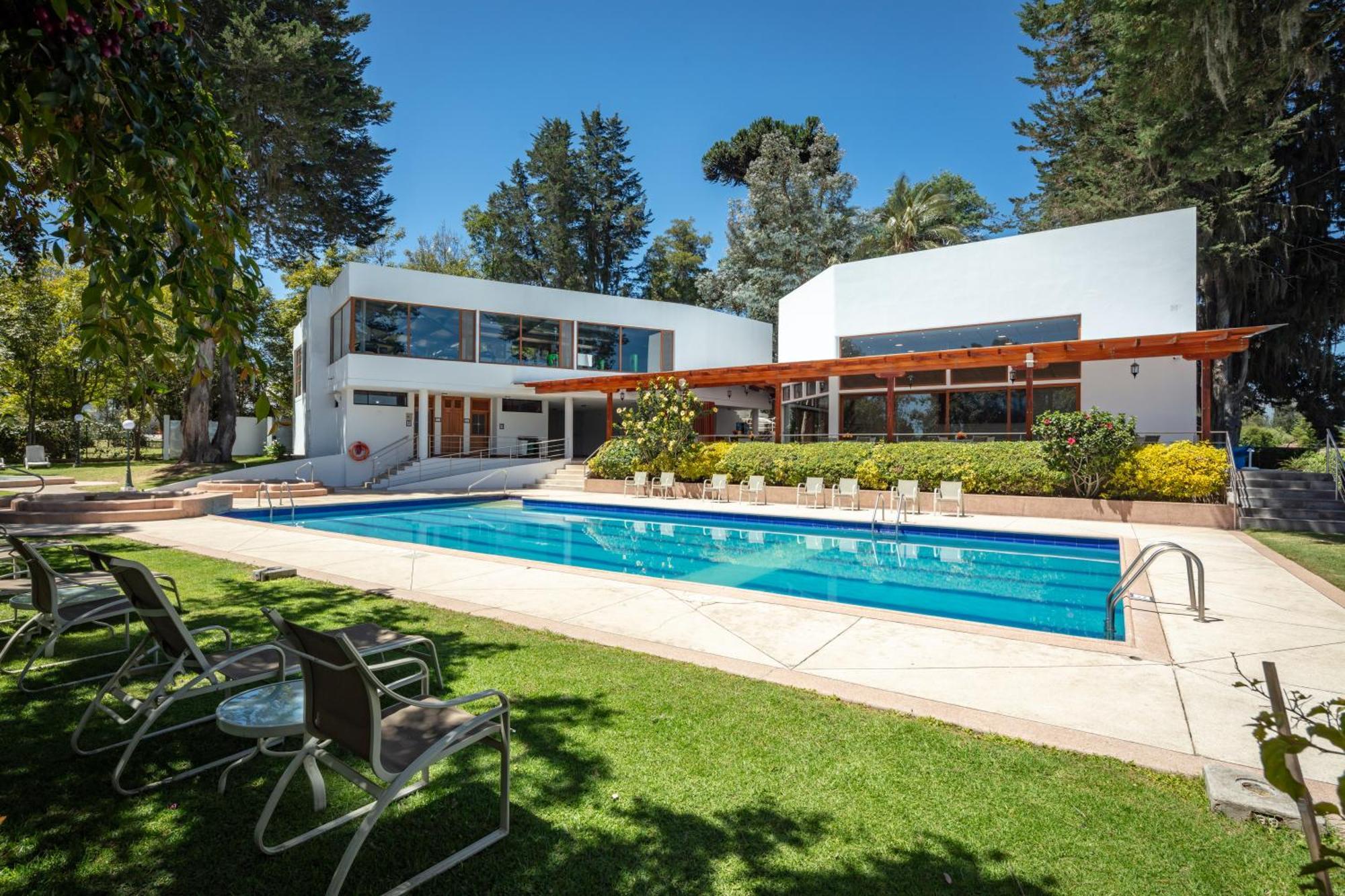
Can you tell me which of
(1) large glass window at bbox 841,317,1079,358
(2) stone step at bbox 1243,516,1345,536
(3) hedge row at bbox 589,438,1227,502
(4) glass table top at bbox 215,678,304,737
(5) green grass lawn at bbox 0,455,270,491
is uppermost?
(1) large glass window at bbox 841,317,1079,358

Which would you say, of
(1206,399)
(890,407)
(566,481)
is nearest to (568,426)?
(566,481)

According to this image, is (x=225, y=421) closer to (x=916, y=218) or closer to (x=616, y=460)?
(x=616, y=460)

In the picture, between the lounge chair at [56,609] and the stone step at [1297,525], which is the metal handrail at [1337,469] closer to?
the stone step at [1297,525]

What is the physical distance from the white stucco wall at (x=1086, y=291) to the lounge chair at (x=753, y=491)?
5.78 metres

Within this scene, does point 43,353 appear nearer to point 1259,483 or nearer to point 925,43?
point 925,43

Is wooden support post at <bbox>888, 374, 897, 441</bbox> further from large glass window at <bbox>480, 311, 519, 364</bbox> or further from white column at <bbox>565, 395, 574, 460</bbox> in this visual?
large glass window at <bbox>480, 311, 519, 364</bbox>

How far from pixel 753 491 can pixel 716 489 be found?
104cm

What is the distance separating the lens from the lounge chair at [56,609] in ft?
12.2

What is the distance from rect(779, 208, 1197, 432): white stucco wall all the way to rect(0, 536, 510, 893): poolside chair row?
16769mm

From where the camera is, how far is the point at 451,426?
23359 millimetres

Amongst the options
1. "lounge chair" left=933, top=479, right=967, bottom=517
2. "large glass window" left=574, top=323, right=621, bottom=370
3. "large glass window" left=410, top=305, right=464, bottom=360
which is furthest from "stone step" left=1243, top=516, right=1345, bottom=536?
"large glass window" left=410, top=305, right=464, bottom=360

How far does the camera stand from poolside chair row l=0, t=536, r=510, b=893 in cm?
215

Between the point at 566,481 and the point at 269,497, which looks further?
the point at 566,481

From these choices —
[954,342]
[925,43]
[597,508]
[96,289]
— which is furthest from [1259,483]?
[925,43]
